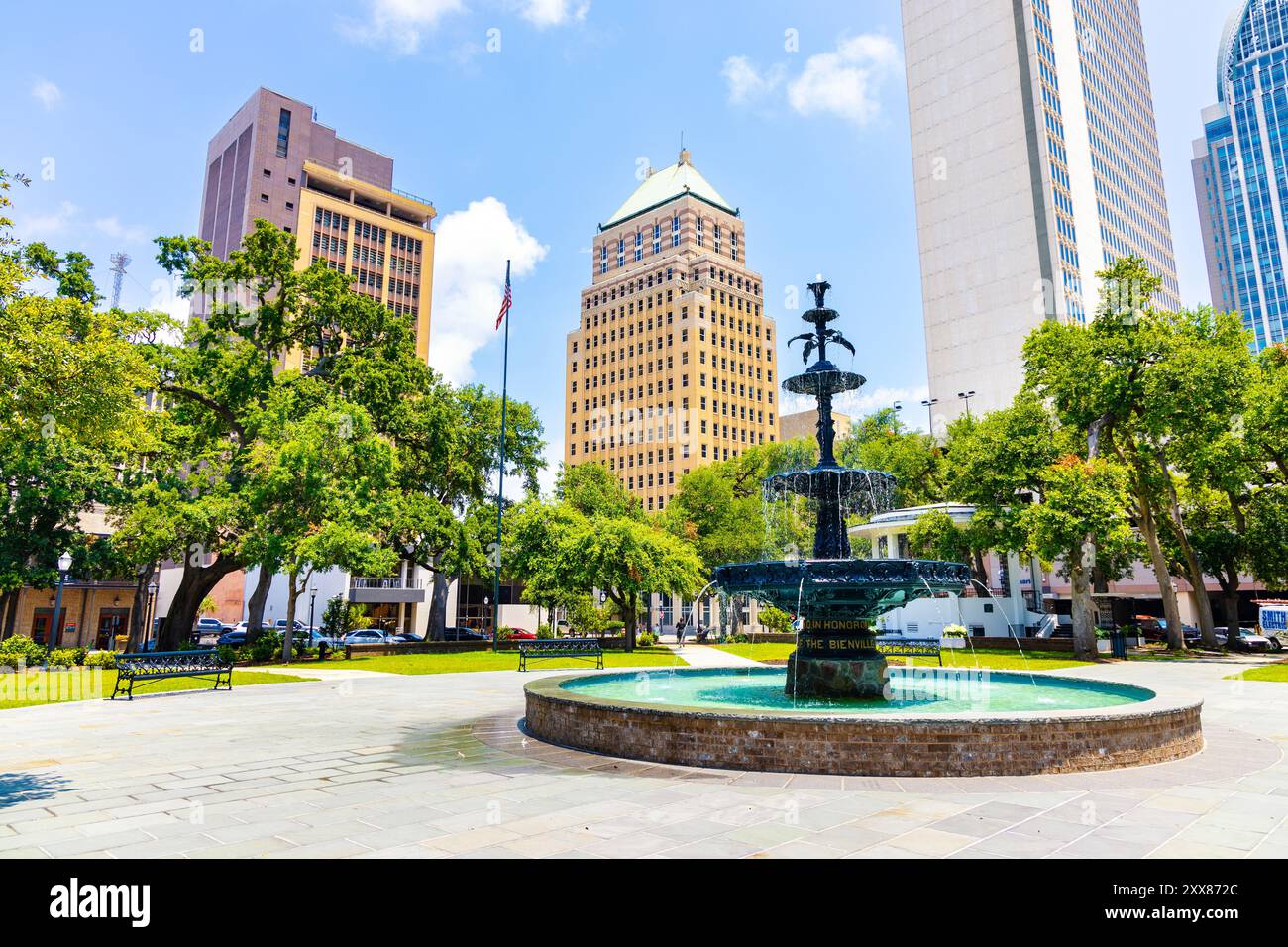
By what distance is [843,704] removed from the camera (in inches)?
451

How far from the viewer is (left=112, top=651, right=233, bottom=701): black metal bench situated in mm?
17797

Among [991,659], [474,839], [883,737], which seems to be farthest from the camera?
[991,659]

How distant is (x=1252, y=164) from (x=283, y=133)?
163m

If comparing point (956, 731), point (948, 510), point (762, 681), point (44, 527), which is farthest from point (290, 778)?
point (948, 510)

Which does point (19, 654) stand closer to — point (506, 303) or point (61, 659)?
point (61, 659)

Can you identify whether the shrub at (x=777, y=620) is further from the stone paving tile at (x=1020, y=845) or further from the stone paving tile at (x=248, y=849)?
the stone paving tile at (x=248, y=849)

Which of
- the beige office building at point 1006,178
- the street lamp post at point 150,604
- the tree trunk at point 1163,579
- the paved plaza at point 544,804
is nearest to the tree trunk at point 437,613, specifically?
the street lamp post at point 150,604

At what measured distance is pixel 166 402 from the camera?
31.6 meters

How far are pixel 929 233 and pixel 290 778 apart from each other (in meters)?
92.8

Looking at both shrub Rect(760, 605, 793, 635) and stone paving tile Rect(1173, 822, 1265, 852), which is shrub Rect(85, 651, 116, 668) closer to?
stone paving tile Rect(1173, 822, 1265, 852)

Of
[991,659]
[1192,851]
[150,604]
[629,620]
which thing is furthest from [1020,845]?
[150,604]

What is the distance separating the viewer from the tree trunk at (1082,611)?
2920cm

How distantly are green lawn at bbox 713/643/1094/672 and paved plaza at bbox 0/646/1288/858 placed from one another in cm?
1418
